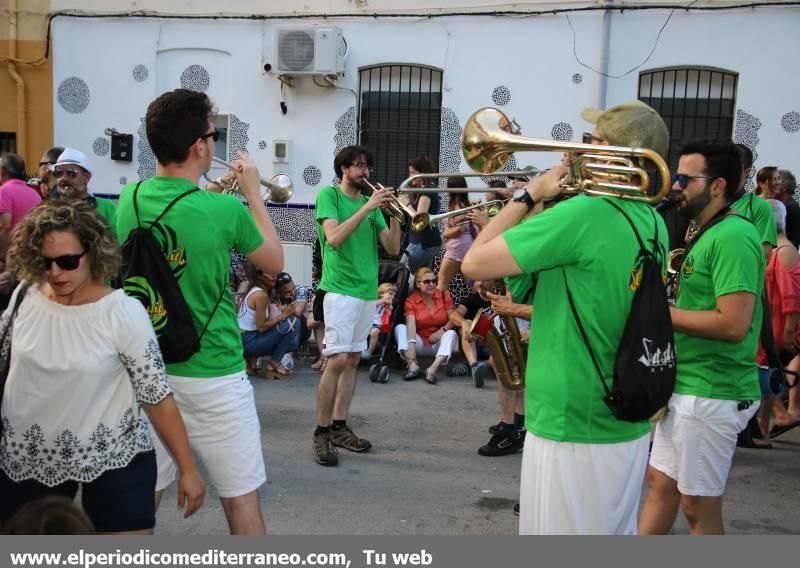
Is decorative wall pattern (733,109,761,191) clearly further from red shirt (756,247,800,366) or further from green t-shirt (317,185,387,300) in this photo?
green t-shirt (317,185,387,300)

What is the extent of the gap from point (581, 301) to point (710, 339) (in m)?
0.95

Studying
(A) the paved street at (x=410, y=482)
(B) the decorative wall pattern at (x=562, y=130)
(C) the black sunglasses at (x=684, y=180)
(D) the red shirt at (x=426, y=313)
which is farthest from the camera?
(B) the decorative wall pattern at (x=562, y=130)

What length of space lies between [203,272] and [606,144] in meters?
1.48

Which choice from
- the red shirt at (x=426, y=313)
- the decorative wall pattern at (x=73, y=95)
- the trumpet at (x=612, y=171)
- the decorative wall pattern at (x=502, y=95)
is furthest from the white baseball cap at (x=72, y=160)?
the decorative wall pattern at (x=73, y=95)

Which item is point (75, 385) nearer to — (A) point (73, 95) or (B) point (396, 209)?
(B) point (396, 209)

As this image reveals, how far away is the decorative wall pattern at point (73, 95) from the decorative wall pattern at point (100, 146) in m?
0.43

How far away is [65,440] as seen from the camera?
257 cm

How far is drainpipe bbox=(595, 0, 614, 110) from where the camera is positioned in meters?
9.84

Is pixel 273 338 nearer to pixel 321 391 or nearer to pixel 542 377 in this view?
pixel 321 391

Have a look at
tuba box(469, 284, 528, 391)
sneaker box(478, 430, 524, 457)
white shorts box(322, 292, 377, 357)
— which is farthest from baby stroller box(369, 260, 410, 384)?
tuba box(469, 284, 528, 391)

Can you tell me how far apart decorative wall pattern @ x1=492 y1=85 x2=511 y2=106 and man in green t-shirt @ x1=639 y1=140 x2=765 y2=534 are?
6.98m

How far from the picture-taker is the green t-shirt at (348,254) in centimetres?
550

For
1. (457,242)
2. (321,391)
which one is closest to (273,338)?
(457,242)

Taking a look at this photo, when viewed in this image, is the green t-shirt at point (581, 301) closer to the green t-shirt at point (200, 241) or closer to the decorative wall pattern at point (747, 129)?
the green t-shirt at point (200, 241)
